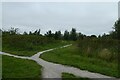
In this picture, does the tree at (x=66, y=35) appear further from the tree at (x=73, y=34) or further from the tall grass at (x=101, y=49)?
the tall grass at (x=101, y=49)

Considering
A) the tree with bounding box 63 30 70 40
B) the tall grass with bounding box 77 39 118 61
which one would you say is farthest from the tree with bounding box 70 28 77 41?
the tall grass with bounding box 77 39 118 61

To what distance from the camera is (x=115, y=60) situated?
17.2m

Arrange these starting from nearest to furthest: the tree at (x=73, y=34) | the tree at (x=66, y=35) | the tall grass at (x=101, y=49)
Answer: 1. the tall grass at (x=101, y=49)
2. the tree at (x=73, y=34)
3. the tree at (x=66, y=35)

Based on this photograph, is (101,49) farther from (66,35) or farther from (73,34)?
(66,35)

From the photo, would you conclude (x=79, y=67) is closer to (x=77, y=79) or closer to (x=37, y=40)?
(x=77, y=79)

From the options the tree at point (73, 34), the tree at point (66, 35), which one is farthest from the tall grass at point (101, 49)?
the tree at point (66, 35)

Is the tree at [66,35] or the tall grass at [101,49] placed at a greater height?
the tree at [66,35]

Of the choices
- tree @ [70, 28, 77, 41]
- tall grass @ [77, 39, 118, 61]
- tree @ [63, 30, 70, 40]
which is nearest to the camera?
tall grass @ [77, 39, 118, 61]

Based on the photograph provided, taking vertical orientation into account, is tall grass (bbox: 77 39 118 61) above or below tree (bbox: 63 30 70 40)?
below

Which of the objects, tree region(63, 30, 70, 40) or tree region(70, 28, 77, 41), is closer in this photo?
tree region(70, 28, 77, 41)

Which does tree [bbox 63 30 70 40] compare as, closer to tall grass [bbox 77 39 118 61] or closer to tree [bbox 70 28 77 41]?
tree [bbox 70 28 77 41]

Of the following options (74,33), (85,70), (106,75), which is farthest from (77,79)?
(74,33)

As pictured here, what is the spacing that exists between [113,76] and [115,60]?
206 inches

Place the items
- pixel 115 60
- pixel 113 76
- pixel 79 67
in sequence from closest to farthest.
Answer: pixel 113 76
pixel 79 67
pixel 115 60
